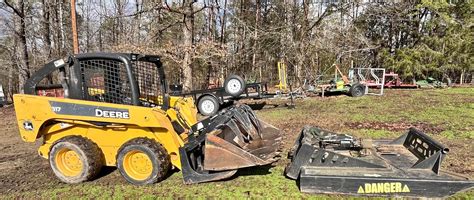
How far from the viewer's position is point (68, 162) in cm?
477

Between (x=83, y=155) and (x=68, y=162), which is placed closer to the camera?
(x=83, y=155)

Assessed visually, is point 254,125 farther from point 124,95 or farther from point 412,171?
point 412,171

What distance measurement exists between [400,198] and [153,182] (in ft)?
9.87

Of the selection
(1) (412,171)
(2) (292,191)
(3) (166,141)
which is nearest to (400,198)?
(1) (412,171)

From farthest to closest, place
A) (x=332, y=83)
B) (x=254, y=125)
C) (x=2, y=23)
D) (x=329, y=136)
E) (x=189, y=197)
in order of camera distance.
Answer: (x=2, y=23)
(x=332, y=83)
(x=254, y=125)
(x=329, y=136)
(x=189, y=197)

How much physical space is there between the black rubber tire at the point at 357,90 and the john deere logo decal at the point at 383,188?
11.5m

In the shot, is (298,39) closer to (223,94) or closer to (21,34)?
(223,94)

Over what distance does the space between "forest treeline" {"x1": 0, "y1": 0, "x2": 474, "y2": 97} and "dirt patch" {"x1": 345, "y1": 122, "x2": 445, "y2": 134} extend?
8675mm

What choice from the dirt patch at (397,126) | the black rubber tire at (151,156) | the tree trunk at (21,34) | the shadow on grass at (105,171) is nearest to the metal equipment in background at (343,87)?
the dirt patch at (397,126)

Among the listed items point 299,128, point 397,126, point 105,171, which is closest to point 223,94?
point 299,128

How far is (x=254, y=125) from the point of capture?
5.95 metres

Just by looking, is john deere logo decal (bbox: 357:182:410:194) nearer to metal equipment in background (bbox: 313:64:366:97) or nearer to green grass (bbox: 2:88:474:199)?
green grass (bbox: 2:88:474:199)

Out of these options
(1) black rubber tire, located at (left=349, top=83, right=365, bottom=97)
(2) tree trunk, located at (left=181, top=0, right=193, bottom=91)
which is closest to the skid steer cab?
(1) black rubber tire, located at (left=349, top=83, right=365, bottom=97)

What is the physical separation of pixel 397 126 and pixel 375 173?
15.8 ft
